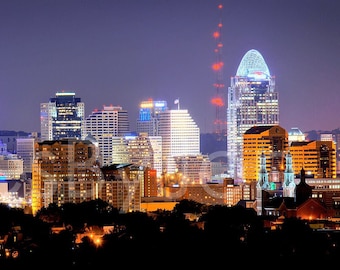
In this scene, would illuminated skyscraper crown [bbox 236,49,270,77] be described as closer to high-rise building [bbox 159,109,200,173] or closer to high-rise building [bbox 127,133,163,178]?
high-rise building [bbox 159,109,200,173]

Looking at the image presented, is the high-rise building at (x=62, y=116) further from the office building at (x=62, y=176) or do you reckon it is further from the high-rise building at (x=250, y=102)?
the office building at (x=62, y=176)

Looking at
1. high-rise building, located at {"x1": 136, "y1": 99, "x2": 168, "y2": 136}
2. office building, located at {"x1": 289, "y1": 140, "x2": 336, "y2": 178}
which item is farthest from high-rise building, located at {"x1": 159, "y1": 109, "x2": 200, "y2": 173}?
office building, located at {"x1": 289, "y1": 140, "x2": 336, "y2": 178}

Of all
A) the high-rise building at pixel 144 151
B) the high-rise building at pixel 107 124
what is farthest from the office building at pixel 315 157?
the high-rise building at pixel 107 124

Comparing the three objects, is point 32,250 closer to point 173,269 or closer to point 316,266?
point 173,269

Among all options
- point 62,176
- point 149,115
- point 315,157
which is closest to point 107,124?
point 149,115

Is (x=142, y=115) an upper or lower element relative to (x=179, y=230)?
upper

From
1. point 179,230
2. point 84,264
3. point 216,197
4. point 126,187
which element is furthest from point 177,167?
point 84,264
